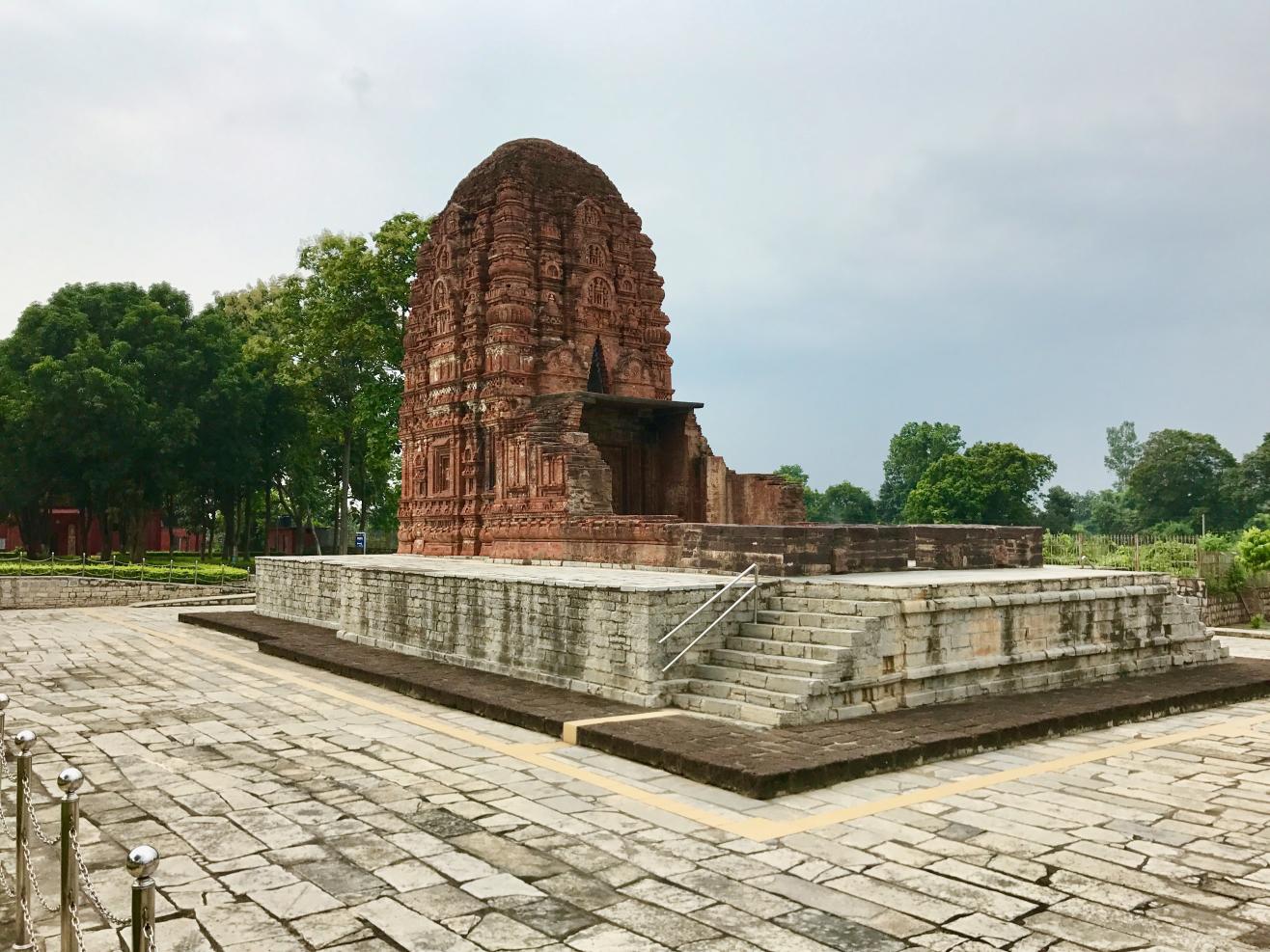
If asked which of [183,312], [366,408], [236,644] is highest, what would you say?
[183,312]

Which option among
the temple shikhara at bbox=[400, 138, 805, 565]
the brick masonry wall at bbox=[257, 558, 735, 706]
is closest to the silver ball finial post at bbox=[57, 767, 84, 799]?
the brick masonry wall at bbox=[257, 558, 735, 706]

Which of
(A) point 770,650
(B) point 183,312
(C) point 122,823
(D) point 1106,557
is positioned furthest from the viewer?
(B) point 183,312

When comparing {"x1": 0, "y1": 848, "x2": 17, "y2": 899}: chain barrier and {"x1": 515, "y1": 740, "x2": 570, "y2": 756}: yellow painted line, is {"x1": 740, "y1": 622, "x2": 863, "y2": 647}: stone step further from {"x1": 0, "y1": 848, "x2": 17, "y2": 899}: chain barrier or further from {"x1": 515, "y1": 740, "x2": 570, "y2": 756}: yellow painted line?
{"x1": 0, "y1": 848, "x2": 17, "y2": 899}: chain barrier

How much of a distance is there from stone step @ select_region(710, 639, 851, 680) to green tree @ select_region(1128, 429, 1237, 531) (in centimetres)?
5760

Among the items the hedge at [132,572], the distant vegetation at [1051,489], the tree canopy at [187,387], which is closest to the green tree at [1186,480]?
the distant vegetation at [1051,489]

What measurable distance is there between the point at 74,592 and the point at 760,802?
22375 mm

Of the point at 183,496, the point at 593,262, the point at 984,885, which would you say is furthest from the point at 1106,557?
the point at 183,496

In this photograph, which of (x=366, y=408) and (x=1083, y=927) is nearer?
(x=1083, y=927)

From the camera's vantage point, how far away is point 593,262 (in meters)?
A: 18.4

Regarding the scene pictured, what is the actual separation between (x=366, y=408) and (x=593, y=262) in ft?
48.5

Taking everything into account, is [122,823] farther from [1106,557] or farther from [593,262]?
[1106,557]

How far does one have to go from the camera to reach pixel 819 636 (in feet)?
27.7

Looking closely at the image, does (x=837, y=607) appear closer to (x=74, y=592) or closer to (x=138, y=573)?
(x=74, y=592)

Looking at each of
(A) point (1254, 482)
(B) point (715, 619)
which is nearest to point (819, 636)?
(B) point (715, 619)
